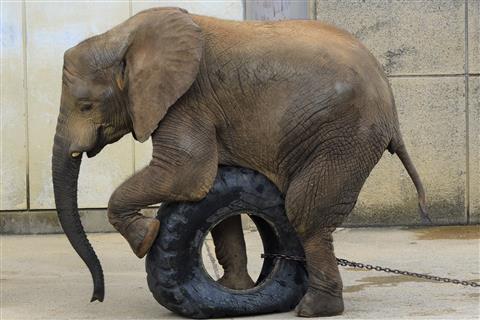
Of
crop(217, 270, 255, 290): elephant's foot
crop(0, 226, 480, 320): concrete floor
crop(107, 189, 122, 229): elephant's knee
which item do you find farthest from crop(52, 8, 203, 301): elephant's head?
crop(217, 270, 255, 290): elephant's foot

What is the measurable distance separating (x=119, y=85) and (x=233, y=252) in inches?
47.9

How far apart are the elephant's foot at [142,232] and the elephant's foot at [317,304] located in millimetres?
892

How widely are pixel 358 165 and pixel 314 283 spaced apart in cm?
69

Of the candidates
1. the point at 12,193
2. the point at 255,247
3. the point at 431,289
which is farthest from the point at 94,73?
the point at 12,193

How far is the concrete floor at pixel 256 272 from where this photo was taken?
709 cm

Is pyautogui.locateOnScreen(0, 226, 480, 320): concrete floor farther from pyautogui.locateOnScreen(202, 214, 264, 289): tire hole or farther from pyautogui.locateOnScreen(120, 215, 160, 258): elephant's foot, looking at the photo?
pyautogui.locateOnScreen(120, 215, 160, 258): elephant's foot

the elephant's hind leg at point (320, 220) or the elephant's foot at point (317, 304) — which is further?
the elephant's foot at point (317, 304)

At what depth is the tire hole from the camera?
7199 millimetres

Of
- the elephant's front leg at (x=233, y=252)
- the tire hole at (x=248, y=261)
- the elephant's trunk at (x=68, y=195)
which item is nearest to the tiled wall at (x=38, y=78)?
the tire hole at (x=248, y=261)

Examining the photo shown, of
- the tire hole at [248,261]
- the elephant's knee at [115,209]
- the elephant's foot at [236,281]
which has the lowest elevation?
the tire hole at [248,261]

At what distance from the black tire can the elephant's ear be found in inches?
19.5

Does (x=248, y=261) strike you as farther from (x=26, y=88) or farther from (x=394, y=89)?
(x=26, y=88)

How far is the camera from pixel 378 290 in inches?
303

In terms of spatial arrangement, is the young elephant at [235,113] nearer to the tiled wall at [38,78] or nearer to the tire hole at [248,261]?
the tire hole at [248,261]
